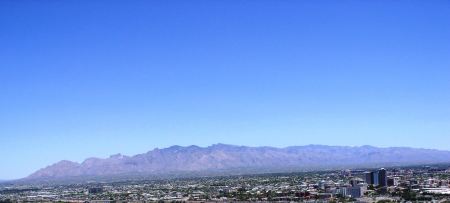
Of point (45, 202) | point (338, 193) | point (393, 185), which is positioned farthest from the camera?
point (393, 185)

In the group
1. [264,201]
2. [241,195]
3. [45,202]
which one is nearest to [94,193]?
[45,202]

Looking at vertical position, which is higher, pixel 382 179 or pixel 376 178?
pixel 376 178

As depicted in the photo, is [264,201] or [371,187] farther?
[371,187]

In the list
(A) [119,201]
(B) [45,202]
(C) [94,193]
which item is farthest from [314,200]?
(C) [94,193]

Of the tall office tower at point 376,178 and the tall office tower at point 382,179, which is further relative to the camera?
the tall office tower at point 376,178

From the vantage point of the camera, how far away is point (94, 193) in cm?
11838

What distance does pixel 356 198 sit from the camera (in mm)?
78438

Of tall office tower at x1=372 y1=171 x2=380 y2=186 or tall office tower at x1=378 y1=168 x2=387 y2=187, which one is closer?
tall office tower at x1=378 y1=168 x2=387 y2=187

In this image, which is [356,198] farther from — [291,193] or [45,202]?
[45,202]

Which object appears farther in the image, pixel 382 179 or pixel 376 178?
pixel 376 178

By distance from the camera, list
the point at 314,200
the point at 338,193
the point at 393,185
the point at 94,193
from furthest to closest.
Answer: the point at 94,193 → the point at 393,185 → the point at 338,193 → the point at 314,200

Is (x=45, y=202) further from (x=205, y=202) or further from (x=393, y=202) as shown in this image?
(x=393, y=202)

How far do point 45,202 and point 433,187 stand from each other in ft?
180

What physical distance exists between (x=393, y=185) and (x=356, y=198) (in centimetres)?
2232
